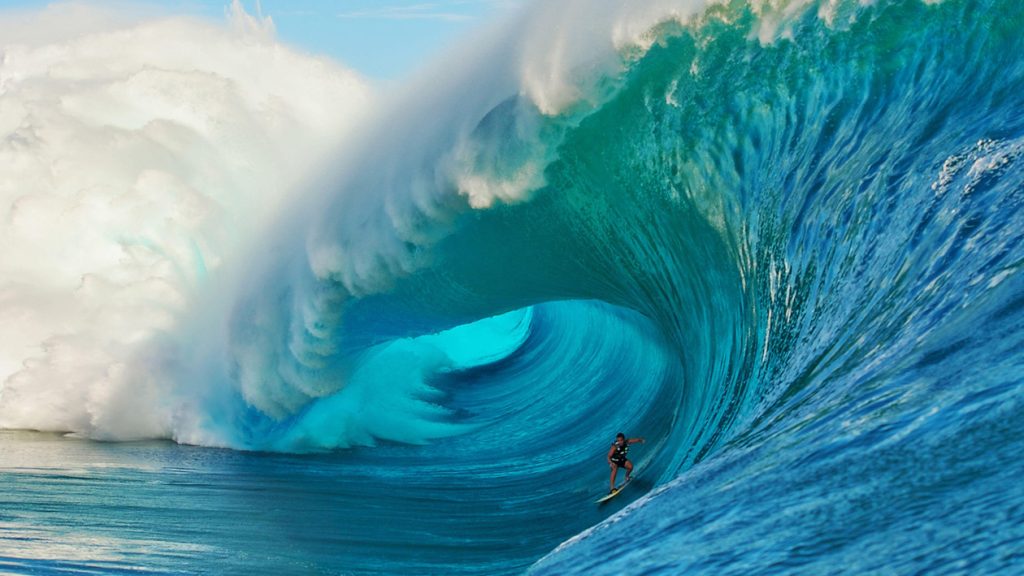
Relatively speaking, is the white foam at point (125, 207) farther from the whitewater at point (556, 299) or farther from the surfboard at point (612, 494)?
the surfboard at point (612, 494)

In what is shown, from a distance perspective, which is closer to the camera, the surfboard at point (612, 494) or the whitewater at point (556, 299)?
the whitewater at point (556, 299)

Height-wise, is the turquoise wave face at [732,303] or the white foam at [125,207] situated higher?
the white foam at [125,207]

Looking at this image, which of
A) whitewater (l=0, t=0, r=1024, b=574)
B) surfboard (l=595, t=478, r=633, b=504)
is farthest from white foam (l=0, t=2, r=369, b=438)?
surfboard (l=595, t=478, r=633, b=504)

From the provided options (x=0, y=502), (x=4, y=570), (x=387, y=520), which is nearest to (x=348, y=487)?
(x=387, y=520)

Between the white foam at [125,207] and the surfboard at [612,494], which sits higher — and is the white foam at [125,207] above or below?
above

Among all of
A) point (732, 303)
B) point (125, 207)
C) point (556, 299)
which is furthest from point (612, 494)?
point (125, 207)

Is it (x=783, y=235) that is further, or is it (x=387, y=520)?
(x=387, y=520)

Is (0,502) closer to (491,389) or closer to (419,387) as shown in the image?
(419,387)

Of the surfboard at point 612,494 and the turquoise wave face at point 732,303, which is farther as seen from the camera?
the surfboard at point 612,494

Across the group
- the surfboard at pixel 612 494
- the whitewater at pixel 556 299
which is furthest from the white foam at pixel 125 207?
the surfboard at pixel 612 494
